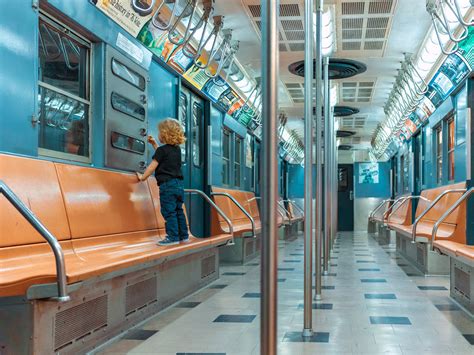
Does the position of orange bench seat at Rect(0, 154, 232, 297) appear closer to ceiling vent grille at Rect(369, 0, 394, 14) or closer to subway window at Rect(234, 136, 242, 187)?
ceiling vent grille at Rect(369, 0, 394, 14)

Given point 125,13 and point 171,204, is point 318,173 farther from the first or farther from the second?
point 125,13

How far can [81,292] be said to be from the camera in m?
3.02

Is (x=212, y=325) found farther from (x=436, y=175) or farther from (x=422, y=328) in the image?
(x=436, y=175)

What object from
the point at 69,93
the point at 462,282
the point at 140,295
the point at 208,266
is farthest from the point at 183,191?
the point at 462,282

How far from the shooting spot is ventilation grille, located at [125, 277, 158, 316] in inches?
147

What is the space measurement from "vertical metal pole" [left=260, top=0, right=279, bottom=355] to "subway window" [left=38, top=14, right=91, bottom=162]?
251 cm

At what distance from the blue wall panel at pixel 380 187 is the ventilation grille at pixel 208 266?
1580cm

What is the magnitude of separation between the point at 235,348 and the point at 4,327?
1.33 meters

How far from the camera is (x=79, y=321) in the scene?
302 centimetres

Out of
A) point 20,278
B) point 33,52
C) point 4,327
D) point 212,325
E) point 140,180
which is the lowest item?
point 212,325

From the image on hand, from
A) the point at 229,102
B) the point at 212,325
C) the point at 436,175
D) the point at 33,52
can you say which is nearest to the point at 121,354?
the point at 212,325

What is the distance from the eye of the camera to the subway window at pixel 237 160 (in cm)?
1128

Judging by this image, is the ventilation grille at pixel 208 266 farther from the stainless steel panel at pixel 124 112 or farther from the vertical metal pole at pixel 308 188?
the vertical metal pole at pixel 308 188

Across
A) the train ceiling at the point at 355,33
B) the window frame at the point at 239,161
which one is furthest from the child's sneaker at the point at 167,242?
the window frame at the point at 239,161
